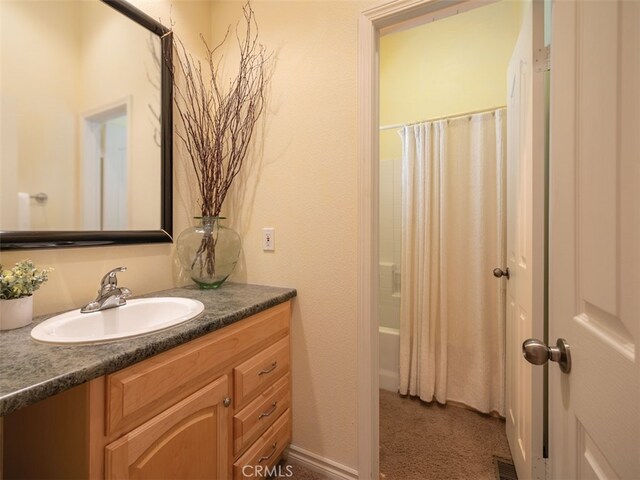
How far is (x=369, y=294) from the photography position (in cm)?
122

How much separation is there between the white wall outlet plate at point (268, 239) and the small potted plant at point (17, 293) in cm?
82

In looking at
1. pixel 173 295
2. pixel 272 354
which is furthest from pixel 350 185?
pixel 173 295

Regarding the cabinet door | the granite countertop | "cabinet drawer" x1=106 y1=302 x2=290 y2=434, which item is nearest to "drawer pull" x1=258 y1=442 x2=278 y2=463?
the cabinet door

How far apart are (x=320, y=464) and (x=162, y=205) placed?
1.39 metres

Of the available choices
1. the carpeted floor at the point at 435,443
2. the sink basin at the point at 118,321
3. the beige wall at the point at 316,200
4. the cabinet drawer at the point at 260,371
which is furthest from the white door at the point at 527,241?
the sink basin at the point at 118,321

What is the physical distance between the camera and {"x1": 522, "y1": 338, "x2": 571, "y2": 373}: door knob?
564 millimetres

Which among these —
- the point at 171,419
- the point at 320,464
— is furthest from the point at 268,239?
the point at 320,464

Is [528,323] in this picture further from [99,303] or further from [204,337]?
[99,303]

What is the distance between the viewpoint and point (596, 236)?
478 mm

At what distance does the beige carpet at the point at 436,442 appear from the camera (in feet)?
4.43

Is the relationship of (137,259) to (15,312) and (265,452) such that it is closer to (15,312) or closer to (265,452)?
(15,312)

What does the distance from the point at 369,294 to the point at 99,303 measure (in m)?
1.00

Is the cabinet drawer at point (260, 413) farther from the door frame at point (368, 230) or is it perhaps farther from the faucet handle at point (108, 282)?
the faucet handle at point (108, 282)

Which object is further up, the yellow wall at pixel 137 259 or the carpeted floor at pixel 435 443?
the yellow wall at pixel 137 259
